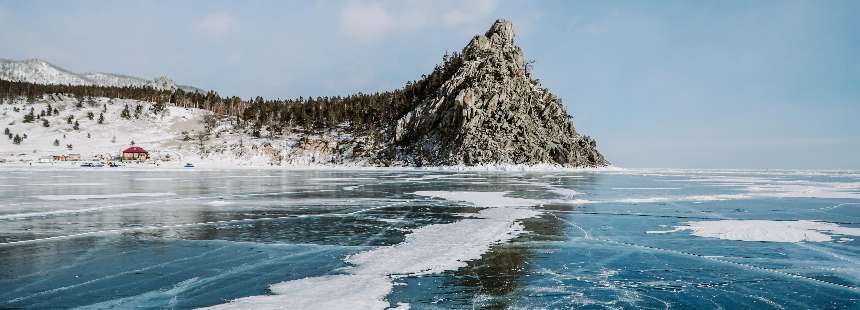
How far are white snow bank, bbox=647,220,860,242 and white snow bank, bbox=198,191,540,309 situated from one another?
15.6ft

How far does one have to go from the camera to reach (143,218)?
53.5ft

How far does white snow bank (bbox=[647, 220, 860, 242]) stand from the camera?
13.1 meters

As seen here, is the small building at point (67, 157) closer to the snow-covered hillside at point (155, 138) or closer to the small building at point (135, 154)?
the snow-covered hillside at point (155, 138)

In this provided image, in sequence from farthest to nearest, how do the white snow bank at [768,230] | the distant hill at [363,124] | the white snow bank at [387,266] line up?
the distant hill at [363,124], the white snow bank at [768,230], the white snow bank at [387,266]

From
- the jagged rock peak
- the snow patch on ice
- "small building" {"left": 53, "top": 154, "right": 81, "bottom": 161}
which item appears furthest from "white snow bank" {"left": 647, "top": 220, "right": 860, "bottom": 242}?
the jagged rock peak

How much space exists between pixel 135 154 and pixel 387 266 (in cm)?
10340

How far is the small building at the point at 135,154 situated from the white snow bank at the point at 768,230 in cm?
9919

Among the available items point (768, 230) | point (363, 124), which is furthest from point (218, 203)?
point (363, 124)

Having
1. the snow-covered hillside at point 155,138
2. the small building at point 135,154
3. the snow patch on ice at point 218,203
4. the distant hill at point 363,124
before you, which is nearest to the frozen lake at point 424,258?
the snow patch on ice at point 218,203

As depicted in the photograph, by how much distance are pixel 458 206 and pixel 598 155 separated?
9925 centimetres

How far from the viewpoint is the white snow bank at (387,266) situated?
6.87 m

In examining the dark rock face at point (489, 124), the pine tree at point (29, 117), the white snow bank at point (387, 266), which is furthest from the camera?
the pine tree at point (29, 117)

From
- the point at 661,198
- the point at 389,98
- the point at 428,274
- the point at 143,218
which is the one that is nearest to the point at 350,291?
the point at 428,274

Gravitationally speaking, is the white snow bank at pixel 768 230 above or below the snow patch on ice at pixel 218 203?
above
